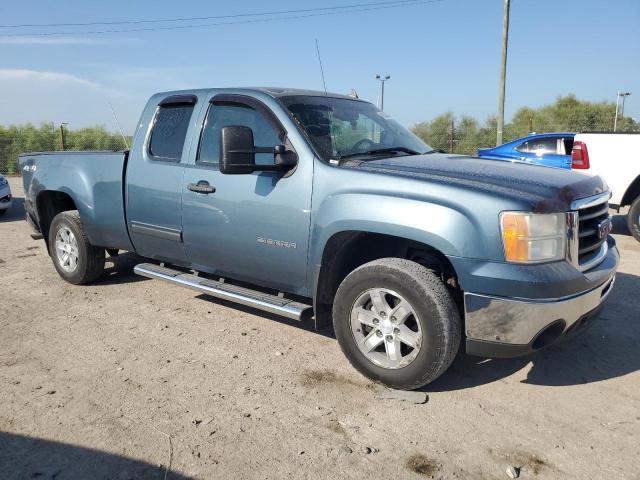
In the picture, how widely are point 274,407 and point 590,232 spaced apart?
2.19m

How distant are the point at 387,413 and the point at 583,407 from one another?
3.81ft

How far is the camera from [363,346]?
130 inches

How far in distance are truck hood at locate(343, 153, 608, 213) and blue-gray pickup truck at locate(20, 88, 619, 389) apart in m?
0.02

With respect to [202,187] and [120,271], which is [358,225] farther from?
[120,271]

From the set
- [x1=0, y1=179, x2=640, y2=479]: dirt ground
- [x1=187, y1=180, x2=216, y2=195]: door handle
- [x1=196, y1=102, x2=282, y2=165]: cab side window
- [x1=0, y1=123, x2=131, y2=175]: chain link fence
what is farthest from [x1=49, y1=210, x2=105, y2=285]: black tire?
[x1=0, y1=123, x2=131, y2=175]: chain link fence

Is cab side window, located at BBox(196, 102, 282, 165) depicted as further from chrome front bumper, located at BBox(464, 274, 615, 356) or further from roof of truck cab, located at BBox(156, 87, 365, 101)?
chrome front bumper, located at BBox(464, 274, 615, 356)

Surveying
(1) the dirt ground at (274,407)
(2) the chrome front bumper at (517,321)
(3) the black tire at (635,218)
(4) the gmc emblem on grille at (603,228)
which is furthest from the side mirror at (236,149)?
(3) the black tire at (635,218)

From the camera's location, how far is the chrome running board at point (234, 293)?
141 inches

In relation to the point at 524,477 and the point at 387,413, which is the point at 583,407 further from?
the point at 387,413

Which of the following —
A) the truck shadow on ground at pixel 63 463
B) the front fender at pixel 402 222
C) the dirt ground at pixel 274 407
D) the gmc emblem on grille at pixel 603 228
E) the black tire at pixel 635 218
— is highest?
the front fender at pixel 402 222

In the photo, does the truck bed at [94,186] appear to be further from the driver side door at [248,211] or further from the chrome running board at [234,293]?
the driver side door at [248,211]

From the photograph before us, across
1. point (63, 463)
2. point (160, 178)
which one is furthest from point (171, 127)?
point (63, 463)

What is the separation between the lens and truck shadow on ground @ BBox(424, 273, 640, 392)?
339cm

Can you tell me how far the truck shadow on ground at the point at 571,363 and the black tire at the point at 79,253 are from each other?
12.2 feet
